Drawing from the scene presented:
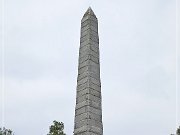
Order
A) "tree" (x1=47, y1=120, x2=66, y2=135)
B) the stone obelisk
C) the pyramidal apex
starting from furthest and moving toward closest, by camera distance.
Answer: "tree" (x1=47, y1=120, x2=66, y2=135) → the pyramidal apex → the stone obelisk

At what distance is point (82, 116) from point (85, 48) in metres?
3.00

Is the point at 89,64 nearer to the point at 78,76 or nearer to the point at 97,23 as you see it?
the point at 78,76

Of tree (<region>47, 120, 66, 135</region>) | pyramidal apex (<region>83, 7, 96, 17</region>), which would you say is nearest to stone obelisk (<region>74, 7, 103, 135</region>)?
pyramidal apex (<region>83, 7, 96, 17</region>)

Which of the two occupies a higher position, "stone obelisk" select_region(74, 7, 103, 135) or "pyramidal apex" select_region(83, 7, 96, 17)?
"pyramidal apex" select_region(83, 7, 96, 17)

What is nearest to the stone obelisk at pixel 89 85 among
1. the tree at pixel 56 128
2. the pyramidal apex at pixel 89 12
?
the pyramidal apex at pixel 89 12

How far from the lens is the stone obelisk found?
9.58 m

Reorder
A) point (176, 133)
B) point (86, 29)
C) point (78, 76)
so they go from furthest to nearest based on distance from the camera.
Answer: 1. point (176, 133)
2. point (86, 29)
3. point (78, 76)

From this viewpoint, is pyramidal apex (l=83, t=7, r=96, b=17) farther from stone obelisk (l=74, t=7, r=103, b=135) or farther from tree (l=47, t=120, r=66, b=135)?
tree (l=47, t=120, r=66, b=135)

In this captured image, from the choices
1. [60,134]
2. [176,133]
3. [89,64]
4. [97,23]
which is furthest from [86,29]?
[176,133]

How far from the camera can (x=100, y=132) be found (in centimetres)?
976

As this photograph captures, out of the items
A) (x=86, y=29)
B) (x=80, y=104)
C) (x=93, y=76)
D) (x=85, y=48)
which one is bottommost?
(x=80, y=104)

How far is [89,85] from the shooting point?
10094 millimetres

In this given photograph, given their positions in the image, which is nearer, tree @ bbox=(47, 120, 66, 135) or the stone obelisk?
the stone obelisk

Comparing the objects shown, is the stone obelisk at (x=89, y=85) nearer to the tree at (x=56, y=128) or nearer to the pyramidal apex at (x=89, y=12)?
the pyramidal apex at (x=89, y=12)
